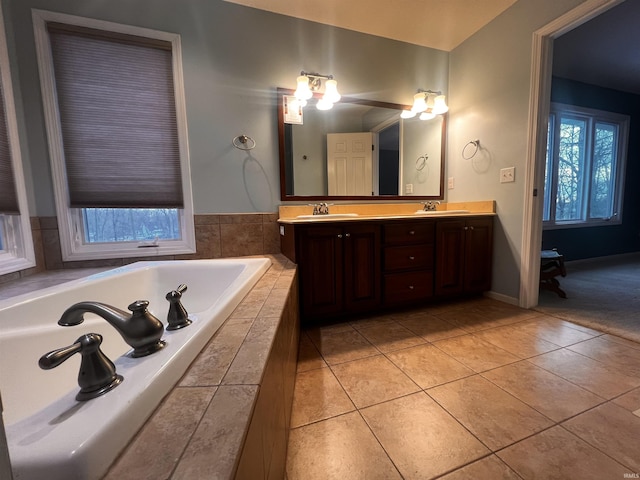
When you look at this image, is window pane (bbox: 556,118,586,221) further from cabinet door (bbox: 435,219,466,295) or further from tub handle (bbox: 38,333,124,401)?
tub handle (bbox: 38,333,124,401)

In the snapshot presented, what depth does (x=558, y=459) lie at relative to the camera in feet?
2.85

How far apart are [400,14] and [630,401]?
9.09 feet

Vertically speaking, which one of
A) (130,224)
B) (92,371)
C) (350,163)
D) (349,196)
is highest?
(350,163)

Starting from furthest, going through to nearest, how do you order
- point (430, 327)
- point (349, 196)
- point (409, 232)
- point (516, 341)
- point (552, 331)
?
1. point (349, 196)
2. point (409, 232)
3. point (430, 327)
4. point (552, 331)
5. point (516, 341)

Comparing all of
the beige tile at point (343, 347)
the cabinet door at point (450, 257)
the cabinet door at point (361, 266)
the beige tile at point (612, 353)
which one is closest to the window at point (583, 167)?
the cabinet door at point (450, 257)

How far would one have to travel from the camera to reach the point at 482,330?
5.83ft

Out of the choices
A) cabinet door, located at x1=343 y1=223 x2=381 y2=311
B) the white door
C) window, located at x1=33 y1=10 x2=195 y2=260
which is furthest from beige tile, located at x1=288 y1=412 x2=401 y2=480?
the white door

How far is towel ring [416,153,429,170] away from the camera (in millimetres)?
2629

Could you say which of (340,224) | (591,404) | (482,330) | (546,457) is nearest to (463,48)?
(340,224)

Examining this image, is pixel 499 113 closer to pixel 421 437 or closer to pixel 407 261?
pixel 407 261

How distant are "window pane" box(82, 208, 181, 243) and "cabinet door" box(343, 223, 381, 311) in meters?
1.34

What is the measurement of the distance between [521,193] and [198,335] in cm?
243

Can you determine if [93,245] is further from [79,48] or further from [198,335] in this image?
[198,335]

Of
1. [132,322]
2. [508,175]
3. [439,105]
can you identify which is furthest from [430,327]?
[439,105]
